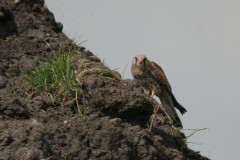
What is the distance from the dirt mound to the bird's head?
1090 millimetres

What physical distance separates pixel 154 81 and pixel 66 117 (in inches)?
119

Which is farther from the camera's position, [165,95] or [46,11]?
[165,95]

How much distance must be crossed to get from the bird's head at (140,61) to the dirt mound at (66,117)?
1090mm

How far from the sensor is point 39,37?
5.94m

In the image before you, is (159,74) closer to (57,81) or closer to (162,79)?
(162,79)

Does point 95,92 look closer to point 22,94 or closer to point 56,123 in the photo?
point 56,123

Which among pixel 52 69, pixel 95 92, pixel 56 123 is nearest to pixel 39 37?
pixel 52 69

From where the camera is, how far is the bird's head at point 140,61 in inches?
257

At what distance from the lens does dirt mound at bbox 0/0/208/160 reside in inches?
144

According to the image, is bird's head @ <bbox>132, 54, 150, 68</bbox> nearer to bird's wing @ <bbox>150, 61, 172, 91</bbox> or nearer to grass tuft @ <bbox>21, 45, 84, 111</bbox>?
bird's wing @ <bbox>150, 61, 172, 91</bbox>

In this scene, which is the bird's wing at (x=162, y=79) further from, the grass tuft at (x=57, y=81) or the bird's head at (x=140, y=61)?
the grass tuft at (x=57, y=81)

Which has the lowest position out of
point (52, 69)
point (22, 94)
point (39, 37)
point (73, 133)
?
point (73, 133)

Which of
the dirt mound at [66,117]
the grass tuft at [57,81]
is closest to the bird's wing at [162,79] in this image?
the dirt mound at [66,117]

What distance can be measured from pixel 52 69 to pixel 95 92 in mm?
787
